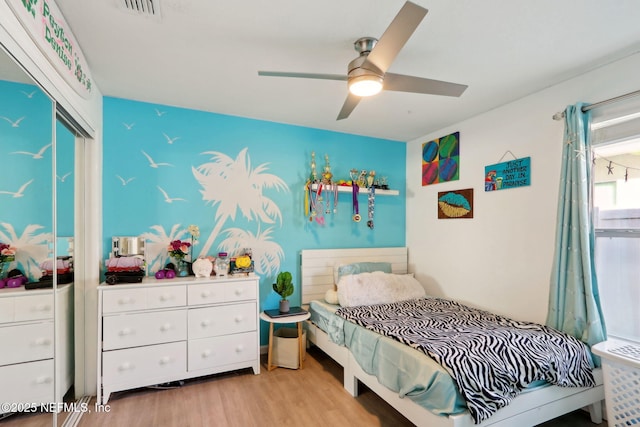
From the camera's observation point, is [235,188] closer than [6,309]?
No

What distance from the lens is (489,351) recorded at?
1895 millimetres

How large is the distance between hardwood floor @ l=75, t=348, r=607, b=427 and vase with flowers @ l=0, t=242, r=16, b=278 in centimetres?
134

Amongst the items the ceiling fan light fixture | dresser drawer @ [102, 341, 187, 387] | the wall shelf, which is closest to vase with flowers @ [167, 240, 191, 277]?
dresser drawer @ [102, 341, 187, 387]

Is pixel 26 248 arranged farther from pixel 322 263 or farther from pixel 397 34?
pixel 322 263

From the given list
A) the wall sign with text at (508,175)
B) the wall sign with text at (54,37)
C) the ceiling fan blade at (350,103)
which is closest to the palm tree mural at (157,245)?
the wall sign with text at (54,37)

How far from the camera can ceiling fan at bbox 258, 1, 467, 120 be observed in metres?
1.48

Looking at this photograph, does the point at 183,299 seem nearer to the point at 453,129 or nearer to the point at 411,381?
the point at 411,381

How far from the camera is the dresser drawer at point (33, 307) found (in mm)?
1518

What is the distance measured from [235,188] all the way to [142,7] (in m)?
1.78

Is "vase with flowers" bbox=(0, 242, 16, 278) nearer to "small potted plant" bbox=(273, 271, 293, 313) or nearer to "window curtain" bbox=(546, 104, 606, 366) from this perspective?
"small potted plant" bbox=(273, 271, 293, 313)

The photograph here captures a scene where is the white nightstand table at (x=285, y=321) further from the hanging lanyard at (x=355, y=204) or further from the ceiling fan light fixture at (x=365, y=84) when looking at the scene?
the ceiling fan light fixture at (x=365, y=84)

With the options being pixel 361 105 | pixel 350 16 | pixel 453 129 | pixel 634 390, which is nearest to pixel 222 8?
pixel 350 16

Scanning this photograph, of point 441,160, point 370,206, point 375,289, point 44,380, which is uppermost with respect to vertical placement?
point 441,160

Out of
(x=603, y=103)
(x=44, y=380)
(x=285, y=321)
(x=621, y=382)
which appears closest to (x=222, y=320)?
(x=285, y=321)
